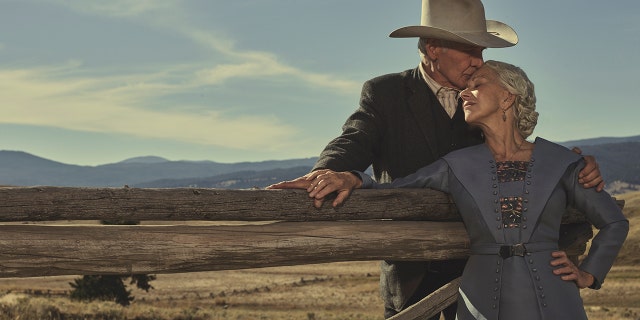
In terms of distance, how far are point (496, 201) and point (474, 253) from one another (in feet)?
1.15

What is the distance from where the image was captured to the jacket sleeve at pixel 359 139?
4340 mm

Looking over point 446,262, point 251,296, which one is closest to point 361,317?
point 251,296

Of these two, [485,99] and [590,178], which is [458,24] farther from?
[590,178]

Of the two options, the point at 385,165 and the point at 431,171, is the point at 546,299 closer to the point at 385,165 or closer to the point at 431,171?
the point at 431,171

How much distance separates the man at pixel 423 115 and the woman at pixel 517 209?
0.50 meters

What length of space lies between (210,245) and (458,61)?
183 cm

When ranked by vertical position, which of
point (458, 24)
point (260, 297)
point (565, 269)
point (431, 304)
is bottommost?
point (260, 297)

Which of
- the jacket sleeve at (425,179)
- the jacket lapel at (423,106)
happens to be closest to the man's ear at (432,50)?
the jacket lapel at (423,106)

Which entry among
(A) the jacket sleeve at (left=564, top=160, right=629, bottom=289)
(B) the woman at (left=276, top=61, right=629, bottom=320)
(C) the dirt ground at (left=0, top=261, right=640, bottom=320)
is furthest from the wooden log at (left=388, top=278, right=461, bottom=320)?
(C) the dirt ground at (left=0, top=261, right=640, bottom=320)

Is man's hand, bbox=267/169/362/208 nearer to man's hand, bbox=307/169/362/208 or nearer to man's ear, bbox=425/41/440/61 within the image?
man's hand, bbox=307/169/362/208

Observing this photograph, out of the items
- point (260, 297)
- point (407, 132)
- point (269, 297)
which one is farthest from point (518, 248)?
point (260, 297)

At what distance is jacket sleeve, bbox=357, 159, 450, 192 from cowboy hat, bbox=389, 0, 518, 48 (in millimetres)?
748

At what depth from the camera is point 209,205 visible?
387 centimetres

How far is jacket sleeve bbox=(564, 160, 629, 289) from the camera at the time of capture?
156 inches
